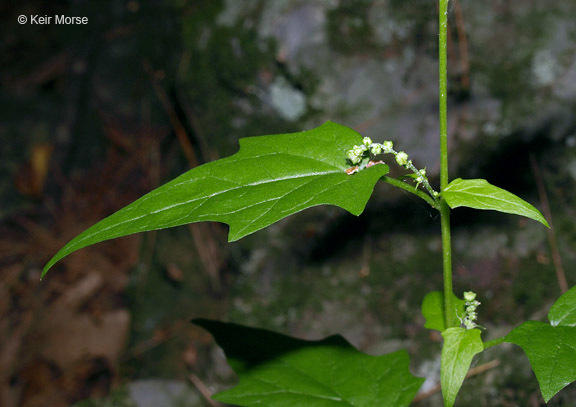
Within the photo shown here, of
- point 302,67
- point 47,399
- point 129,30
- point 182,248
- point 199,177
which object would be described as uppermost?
point 129,30

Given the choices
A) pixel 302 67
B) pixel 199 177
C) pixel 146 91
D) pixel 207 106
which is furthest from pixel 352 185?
pixel 146 91

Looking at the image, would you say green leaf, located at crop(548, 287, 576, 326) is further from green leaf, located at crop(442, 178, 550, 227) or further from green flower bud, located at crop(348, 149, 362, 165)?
green flower bud, located at crop(348, 149, 362, 165)

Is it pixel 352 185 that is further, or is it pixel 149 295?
pixel 149 295

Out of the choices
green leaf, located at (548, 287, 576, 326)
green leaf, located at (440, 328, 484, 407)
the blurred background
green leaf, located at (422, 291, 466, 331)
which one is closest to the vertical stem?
green leaf, located at (422, 291, 466, 331)

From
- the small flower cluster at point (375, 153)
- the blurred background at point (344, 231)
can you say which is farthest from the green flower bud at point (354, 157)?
the blurred background at point (344, 231)

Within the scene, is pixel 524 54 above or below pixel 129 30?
below

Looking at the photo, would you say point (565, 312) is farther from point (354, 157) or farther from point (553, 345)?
point (354, 157)

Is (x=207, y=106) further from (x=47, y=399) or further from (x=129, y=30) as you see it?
(x=129, y=30)

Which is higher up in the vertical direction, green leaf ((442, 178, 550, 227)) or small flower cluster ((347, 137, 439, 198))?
small flower cluster ((347, 137, 439, 198))
